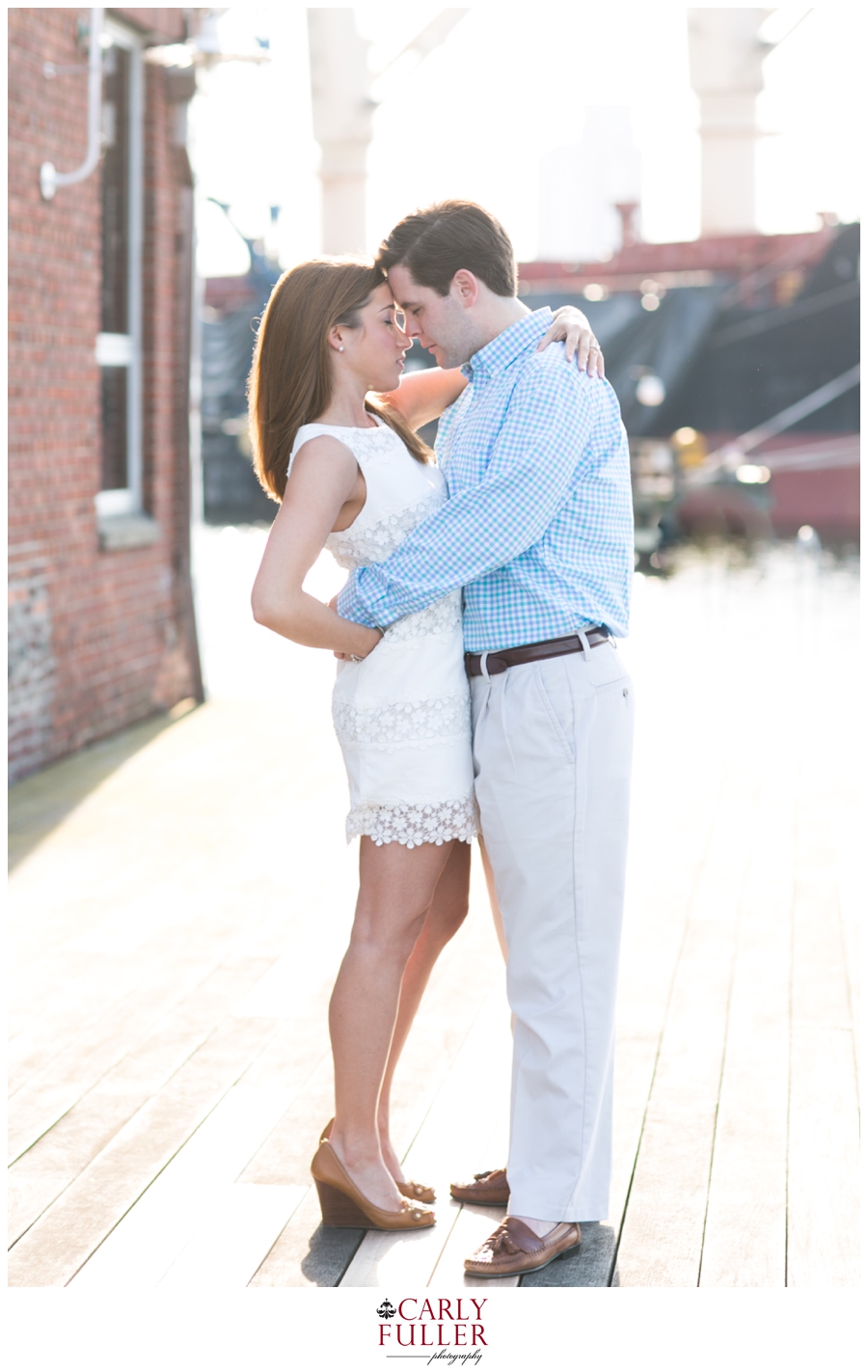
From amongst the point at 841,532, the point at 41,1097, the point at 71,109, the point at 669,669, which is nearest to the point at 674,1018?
the point at 41,1097

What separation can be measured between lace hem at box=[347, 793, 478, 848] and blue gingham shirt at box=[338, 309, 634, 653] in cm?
24

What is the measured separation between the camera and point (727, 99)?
97.3 feet

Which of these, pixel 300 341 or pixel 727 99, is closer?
pixel 300 341

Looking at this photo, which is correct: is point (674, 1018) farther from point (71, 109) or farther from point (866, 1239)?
point (71, 109)

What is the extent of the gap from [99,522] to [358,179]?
24382mm

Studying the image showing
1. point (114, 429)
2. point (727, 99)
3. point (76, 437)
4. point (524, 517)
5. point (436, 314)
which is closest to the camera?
point (524, 517)

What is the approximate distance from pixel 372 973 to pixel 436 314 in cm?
99

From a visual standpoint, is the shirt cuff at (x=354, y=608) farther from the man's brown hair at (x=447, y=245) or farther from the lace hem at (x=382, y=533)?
the man's brown hair at (x=447, y=245)

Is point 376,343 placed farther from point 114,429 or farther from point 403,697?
point 114,429

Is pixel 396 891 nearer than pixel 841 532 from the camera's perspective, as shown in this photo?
Yes

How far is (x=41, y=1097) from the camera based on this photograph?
288 cm

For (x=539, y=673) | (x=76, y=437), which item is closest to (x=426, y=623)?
(x=539, y=673)

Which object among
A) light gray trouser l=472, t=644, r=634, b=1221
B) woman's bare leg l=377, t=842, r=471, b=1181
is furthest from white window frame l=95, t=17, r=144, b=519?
light gray trouser l=472, t=644, r=634, b=1221

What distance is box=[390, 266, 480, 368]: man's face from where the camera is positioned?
219cm
